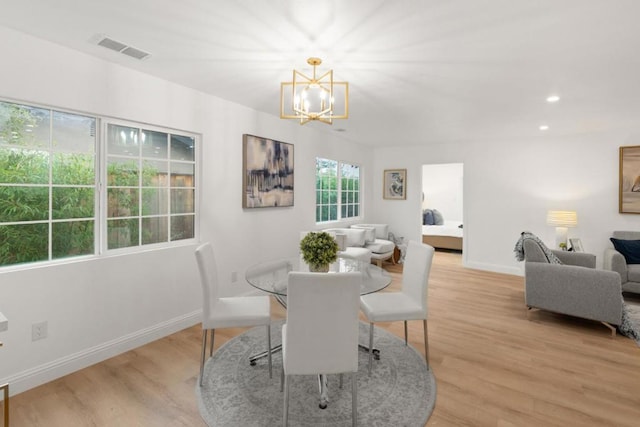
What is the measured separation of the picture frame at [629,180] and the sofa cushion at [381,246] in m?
3.40

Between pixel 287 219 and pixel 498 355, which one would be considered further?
pixel 287 219

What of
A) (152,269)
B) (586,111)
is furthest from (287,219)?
(586,111)

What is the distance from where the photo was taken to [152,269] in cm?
296

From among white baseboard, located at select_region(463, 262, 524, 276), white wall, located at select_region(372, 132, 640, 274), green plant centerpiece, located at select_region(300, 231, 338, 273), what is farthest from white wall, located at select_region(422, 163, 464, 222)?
green plant centerpiece, located at select_region(300, 231, 338, 273)

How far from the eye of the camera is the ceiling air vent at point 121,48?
222 centimetres

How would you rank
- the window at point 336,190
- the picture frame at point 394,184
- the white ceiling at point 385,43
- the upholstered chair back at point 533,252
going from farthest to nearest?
the picture frame at point 394,184, the window at point 336,190, the upholstered chair back at point 533,252, the white ceiling at point 385,43

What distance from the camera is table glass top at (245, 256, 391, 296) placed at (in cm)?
228

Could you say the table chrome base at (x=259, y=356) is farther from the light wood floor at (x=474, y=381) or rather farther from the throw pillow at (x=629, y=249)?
the throw pillow at (x=629, y=249)

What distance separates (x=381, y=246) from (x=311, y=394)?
3.63 m

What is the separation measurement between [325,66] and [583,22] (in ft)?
5.50

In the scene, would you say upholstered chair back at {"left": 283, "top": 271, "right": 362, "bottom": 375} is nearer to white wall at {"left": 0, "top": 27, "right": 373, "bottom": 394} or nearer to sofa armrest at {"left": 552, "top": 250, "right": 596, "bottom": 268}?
white wall at {"left": 0, "top": 27, "right": 373, "bottom": 394}

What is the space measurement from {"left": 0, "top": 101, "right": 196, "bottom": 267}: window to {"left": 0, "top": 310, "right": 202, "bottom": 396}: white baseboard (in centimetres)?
77

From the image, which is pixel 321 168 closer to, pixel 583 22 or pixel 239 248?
pixel 239 248

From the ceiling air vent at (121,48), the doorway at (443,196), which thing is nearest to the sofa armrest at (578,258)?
the doorway at (443,196)
